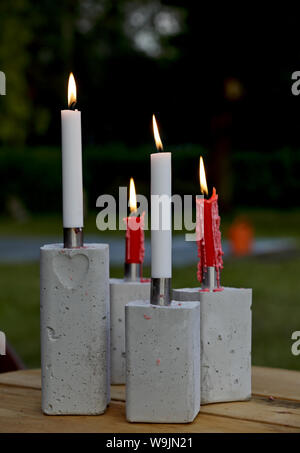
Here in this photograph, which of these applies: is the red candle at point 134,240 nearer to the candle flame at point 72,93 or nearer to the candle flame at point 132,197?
the candle flame at point 132,197

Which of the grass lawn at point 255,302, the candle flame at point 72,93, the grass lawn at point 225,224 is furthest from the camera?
the grass lawn at point 225,224

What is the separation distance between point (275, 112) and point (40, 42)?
254 inches

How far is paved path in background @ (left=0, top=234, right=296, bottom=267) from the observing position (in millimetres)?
7859

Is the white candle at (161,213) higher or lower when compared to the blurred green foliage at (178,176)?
lower

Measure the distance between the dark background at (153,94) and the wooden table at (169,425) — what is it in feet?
33.9

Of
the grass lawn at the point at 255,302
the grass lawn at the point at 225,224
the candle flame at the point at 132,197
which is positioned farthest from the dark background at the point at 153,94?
the candle flame at the point at 132,197

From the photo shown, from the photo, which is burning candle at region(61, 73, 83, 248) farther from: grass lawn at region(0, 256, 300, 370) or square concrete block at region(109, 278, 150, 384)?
grass lawn at region(0, 256, 300, 370)

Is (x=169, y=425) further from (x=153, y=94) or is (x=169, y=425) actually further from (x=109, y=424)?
(x=153, y=94)

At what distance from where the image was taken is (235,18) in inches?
439

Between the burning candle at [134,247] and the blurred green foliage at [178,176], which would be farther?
the blurred green foliage at [178,176]

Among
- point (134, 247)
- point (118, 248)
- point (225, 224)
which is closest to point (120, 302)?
point (134, 247)

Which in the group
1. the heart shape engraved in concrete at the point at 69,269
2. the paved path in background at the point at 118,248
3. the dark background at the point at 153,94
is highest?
the dark background at the point at 153,94

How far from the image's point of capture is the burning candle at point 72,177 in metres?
1.29

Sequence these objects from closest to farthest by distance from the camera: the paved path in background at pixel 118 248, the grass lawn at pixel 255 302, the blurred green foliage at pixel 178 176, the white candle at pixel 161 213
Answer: the white candle at pixel 161 213 → the grass lawn at pixel 255 302 → the paved path in background at pixel 118 248 → the blurred green foliage at pixel 178 176
